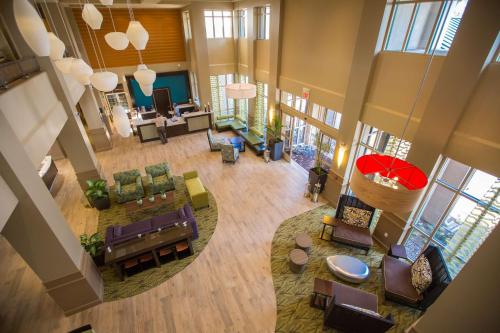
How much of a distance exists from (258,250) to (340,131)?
3908 millimetres

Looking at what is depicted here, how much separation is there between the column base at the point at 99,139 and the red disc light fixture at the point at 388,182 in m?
11.3

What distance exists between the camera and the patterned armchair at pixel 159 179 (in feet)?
24.8

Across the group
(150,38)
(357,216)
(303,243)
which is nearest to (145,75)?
(303,243)

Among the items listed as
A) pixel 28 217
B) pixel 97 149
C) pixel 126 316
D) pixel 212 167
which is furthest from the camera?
pixel 97 149

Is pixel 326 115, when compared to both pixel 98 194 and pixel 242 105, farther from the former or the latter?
pixel 98 194

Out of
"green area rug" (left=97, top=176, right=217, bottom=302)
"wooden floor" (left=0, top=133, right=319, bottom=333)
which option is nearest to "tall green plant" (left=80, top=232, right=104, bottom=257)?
"green area rug" (left=97, top=176, right=217, bottom=302)

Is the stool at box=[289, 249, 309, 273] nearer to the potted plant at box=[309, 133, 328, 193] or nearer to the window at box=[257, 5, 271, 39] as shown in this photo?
the potted plant at box=[309, 133, 328, 193]

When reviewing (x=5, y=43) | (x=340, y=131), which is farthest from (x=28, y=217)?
(x=340, y=131)

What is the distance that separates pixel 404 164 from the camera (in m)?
2.73

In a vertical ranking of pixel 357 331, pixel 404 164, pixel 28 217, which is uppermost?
pixel 404 164

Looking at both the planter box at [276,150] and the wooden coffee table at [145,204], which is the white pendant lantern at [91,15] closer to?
the wooden coffee table at [145,204]

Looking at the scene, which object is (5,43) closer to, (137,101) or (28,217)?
(28,217)

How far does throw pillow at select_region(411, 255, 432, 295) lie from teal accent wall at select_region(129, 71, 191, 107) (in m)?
14.2

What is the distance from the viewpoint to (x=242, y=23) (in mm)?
11008
